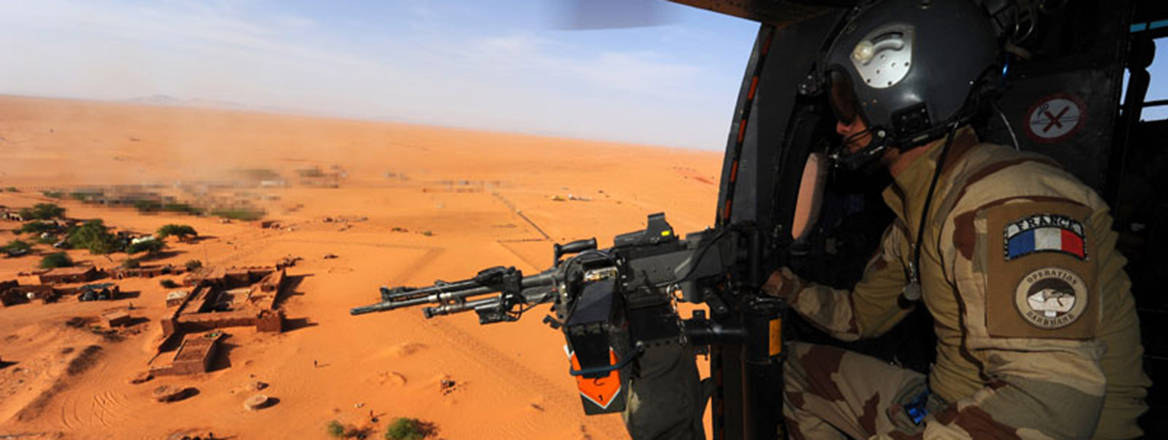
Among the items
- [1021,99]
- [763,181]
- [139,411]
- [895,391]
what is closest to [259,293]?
[139,411]

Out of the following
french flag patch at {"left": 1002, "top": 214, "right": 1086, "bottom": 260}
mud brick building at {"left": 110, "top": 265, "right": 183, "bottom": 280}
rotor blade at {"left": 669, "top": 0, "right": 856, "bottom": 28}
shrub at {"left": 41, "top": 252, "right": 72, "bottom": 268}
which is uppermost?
rotor blade at {"left": 669, "top": 0, "right": 856, "bottom": 28}

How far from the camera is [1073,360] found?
1.39m

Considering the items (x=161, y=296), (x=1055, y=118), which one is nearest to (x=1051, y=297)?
(x=1055, y=118)

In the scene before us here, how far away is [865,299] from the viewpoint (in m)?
2.70

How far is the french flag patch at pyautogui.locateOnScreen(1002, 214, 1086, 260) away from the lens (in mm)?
1415

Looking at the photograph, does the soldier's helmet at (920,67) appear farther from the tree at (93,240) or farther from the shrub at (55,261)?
the tree at (93,240)

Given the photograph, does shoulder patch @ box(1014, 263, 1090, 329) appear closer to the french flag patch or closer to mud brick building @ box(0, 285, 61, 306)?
the french flag patch

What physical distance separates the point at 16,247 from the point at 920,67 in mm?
19131

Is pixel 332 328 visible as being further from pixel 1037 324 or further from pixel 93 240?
pixel 93 240

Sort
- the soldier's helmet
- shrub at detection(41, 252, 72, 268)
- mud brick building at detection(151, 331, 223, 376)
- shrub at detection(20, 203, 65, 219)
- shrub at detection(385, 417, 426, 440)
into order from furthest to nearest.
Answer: shrub at detection(20, 203, 65, 219)
shrub at detection(41, 252, 72, 268)
mud brick building at detection(151, 331, 223, 376)
shrub at detection(385, 417, 426, 440)
the soldier's helmet

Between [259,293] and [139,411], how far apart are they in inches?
153

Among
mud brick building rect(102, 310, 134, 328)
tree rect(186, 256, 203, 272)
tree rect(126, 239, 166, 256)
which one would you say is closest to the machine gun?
mud brick building rect(102, 310, 134, 328)

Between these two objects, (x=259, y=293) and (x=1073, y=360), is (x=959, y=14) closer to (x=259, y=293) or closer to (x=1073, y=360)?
(x=1073, y=360)

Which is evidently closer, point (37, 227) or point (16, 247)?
point (16, 247)
